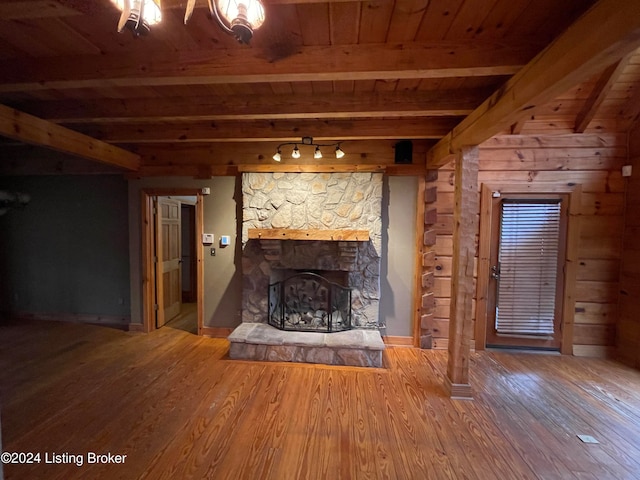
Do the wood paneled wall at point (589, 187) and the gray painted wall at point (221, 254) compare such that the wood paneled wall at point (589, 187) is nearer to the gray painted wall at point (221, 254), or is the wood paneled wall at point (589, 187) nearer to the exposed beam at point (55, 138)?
the gray painted wall at point (221, 254)

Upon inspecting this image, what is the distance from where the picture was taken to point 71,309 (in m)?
4.20

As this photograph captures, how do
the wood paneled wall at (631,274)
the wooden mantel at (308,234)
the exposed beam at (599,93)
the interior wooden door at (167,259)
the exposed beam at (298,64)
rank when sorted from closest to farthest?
1. the exposed beam at (298,64)
2. the exposed beam at (599,93)
3. the wood paneled wall at (631,274)
4. the wooden mantel at (308,234)
5. the interior wooden door at (167,259)

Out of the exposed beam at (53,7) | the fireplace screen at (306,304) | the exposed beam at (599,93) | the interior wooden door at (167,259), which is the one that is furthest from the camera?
the interior wooden door at (167,259)

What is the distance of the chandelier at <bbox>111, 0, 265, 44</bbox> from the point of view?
1.02m

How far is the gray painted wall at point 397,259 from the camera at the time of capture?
3.49 metres

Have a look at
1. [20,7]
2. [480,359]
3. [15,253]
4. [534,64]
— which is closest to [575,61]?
[534,64]

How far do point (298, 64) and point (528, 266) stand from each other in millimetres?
3371

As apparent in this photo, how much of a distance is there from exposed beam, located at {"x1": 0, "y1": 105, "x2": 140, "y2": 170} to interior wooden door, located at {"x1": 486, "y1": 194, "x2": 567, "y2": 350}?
458 centimetres

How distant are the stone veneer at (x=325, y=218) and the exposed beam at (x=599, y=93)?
229cm

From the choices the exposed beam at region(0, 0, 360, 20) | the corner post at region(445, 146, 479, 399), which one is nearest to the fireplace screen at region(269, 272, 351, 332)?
the corner post at region(445, 146, 479, 399)

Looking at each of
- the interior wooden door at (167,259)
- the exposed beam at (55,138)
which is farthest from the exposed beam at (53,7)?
the interior wooden door at (167,259)

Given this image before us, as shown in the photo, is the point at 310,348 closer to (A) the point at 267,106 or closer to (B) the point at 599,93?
(A) the point at 267,106

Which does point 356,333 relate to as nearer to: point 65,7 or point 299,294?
point 299,294

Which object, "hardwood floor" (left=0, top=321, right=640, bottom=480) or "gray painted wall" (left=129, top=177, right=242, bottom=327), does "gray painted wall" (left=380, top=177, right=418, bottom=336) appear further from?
"gray painted wall" (left=129, top=177, right=242, bottom=327)
